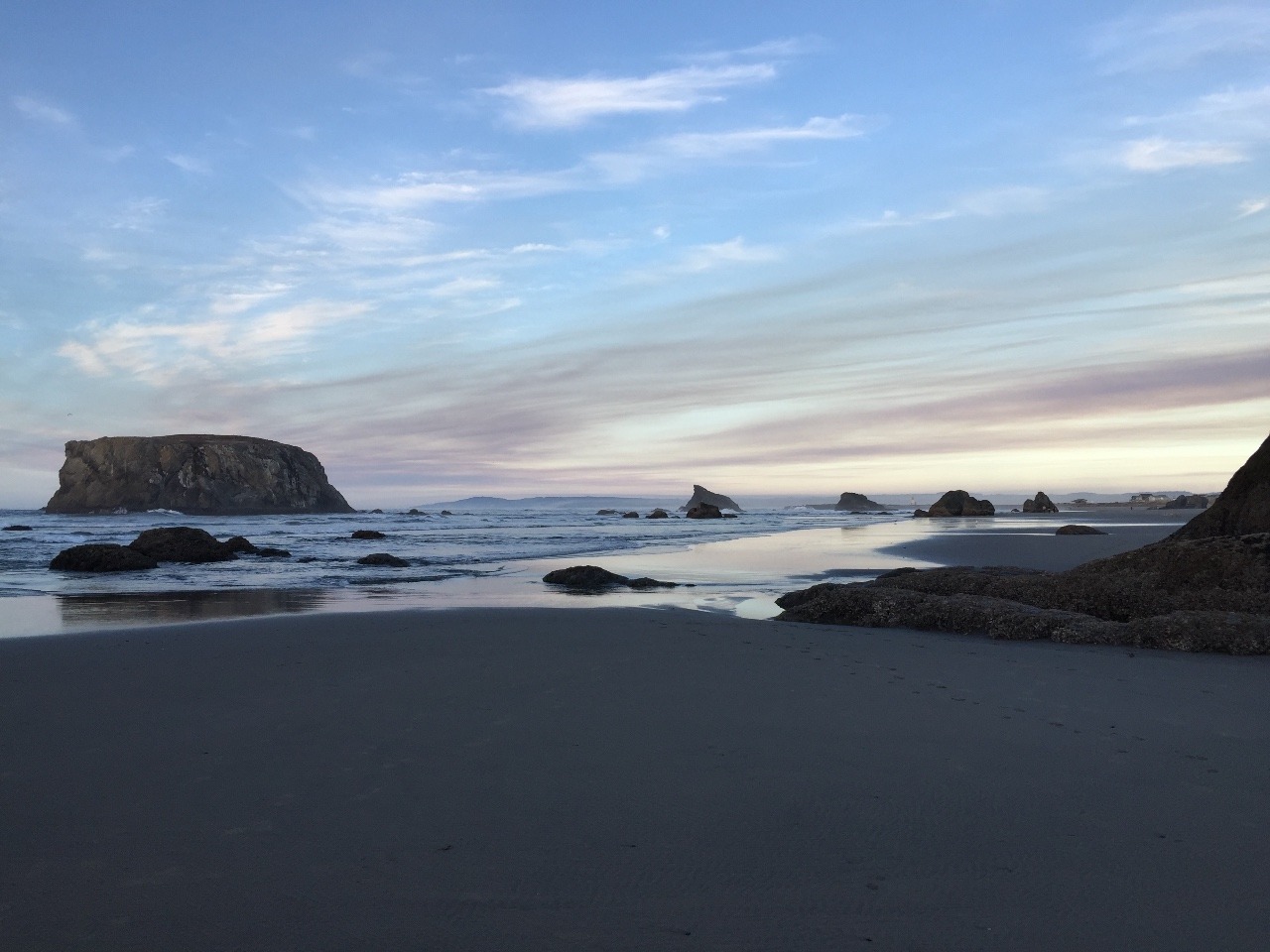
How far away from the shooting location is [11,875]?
2.64 m

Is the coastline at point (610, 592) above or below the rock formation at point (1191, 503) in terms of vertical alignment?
below

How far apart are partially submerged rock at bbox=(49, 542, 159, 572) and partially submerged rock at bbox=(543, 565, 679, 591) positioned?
33.4 feet

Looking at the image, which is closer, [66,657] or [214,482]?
[66,657]

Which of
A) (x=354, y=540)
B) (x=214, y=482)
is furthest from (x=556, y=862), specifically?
(x=214, y=482)

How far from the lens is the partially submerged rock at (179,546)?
19469 millimetres

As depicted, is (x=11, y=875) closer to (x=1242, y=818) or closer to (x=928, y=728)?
(x=928, y=728)

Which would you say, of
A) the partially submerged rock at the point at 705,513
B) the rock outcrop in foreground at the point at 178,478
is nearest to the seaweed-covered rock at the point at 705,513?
the partially submerged rock at the point at 705,513

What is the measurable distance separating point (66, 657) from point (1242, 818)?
831cm

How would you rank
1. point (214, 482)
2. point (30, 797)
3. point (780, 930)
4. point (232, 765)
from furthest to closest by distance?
1. point (214, 482)
2. point (232, 765)
3. point (30, 797)
4. point (780, 930)

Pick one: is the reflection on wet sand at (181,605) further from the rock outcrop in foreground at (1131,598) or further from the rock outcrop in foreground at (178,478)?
the rock outcrop in foreground at (178,478)

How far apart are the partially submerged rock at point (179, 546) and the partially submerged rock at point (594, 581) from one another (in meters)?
10.8

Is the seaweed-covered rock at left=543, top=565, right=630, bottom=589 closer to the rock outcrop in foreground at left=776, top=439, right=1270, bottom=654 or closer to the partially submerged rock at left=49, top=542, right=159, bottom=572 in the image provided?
the rock outcrop in foreground at left=776, top=439, right=1270, bottom=654

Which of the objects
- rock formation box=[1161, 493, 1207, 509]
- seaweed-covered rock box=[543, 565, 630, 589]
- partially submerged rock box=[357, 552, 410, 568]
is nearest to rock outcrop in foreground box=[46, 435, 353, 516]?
partially submerged rock box=[357, 552, 410, 568]

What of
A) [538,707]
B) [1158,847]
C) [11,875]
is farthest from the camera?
[538,707]
